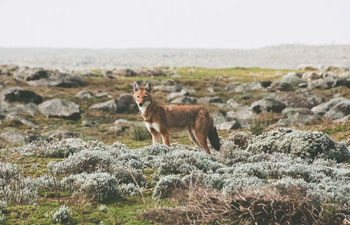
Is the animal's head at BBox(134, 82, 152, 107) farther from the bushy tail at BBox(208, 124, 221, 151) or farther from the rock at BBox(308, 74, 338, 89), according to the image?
the rock at BBox(308, 74, 338, 89)

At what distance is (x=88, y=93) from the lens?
1715 inches

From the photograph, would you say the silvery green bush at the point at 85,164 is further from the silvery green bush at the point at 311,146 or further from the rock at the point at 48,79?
the rock at the point at 48,79

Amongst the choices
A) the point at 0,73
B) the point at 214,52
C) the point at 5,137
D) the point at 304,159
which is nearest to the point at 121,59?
the point at 214,52

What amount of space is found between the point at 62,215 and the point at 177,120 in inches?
262

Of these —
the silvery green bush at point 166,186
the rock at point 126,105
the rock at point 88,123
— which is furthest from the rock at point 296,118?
the silvery green bush at point 166,186

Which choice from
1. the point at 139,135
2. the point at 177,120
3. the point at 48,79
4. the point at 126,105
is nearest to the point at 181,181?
the point at 177,120

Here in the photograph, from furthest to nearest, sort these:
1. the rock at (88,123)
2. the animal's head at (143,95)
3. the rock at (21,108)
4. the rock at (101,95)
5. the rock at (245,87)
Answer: the rock at (245,87) < the rock at (101,95) < the rock at (21,108) < the rock at (88,123) < the animal's head at (143,95)

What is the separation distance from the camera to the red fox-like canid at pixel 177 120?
12484 mm

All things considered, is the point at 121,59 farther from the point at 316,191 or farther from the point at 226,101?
the point at 316,191

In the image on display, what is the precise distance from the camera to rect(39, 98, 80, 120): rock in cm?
3241

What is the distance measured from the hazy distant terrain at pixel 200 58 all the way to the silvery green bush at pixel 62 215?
132 metres

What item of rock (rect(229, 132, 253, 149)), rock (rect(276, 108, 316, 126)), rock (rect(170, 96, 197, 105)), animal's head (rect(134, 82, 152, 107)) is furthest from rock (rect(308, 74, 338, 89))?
animal's head (rect(134, 82, 152, 107))

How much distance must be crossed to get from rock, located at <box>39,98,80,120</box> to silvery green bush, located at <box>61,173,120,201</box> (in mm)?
25146

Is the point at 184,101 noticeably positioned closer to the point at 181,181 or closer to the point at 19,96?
the point at 19,96
